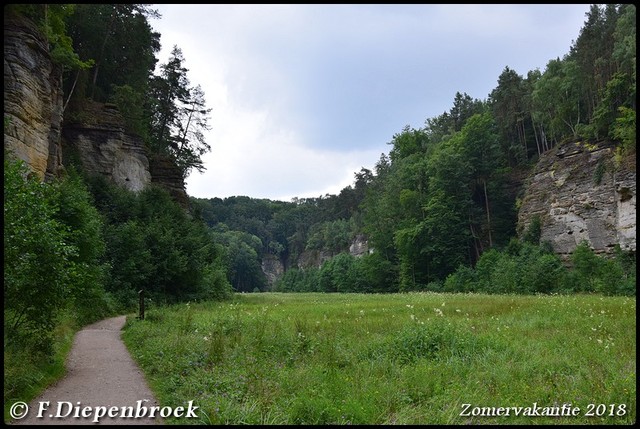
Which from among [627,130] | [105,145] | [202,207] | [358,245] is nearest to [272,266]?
[358,245]

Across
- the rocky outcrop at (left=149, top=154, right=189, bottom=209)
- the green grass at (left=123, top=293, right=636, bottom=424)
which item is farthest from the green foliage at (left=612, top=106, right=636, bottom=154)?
the rocky outcrop at (left=149, top=154, right=189, bottom=209)

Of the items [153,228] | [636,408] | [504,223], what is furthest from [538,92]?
[636,408]

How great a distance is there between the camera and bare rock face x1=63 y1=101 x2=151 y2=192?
3491 centimetres

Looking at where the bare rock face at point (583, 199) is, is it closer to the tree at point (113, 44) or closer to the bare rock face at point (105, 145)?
the bare rock face at point (105, 145)

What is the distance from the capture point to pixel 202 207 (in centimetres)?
6178

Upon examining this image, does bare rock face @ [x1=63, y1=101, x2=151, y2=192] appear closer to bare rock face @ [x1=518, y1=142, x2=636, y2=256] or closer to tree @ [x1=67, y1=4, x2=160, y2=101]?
tree @ [x1=67, y1=4, x2=160, y2=101]

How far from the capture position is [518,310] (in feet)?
57.2

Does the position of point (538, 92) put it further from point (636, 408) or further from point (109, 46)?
point (636, 408)

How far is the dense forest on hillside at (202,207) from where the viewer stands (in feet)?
31.9

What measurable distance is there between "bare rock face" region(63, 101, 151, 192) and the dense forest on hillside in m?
1.31

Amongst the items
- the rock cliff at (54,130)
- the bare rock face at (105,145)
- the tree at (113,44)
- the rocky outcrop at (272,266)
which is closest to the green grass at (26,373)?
the rock cliff at (54,130)

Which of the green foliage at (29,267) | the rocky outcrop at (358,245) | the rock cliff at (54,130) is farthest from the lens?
the rocky outcrop at (358,245)

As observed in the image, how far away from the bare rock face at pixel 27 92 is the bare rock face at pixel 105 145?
38.5ft

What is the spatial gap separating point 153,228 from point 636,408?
32226mm
